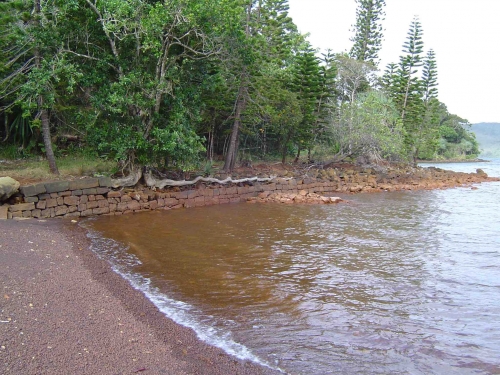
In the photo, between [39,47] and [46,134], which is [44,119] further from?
[39,47]

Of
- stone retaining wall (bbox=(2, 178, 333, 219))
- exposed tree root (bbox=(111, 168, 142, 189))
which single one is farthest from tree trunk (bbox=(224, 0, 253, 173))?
exposed tree root (bbox=(111, 168, 142, 189))

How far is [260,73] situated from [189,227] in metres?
8.80

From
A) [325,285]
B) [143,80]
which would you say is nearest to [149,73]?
[143,80]

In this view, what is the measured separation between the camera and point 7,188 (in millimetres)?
9789

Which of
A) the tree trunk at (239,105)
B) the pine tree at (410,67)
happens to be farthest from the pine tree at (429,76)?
the tree trunk at (239,105)

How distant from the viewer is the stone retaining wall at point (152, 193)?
10600 mm

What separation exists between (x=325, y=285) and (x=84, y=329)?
3775 mm

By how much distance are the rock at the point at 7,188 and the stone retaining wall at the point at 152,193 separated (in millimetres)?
238

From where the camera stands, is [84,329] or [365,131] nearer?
[84,329]

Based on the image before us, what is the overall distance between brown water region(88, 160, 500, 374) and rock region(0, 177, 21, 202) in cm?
199

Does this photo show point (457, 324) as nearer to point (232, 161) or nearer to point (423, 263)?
point (423, 263)

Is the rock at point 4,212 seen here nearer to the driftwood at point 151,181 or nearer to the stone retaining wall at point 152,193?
the stone retaining wall at point 152,193

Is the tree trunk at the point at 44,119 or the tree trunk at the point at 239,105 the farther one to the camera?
the tree trunk at the point at 239,105

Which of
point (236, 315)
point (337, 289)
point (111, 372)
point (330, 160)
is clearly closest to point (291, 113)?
point (330, 160)
